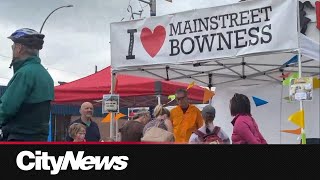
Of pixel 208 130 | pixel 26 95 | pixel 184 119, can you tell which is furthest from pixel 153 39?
pixel 26 95

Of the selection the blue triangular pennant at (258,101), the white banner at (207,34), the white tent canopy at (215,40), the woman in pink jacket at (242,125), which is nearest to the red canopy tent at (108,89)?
the white tent canopy at (215,40)

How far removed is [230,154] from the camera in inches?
80.4

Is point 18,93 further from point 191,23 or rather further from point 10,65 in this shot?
point 191,23

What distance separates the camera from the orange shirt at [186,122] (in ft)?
18.2

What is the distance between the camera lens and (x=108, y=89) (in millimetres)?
7488

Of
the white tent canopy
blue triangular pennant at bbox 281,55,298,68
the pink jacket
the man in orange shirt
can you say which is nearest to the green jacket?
the pink jacket

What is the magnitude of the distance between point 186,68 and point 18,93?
412 cm

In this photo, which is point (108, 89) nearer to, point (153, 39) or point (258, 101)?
point (153, 39)

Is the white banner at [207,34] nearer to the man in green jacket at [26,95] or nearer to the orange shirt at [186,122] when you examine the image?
the orange shirt at [186,122]

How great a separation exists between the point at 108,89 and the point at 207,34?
8.93ft

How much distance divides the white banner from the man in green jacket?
8.84 ft

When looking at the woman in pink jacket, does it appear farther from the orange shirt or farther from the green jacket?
the green jacket

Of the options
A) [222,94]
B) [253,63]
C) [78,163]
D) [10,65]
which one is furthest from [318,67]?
[78,163]

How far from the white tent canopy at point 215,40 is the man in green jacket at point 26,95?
2.69 metres
